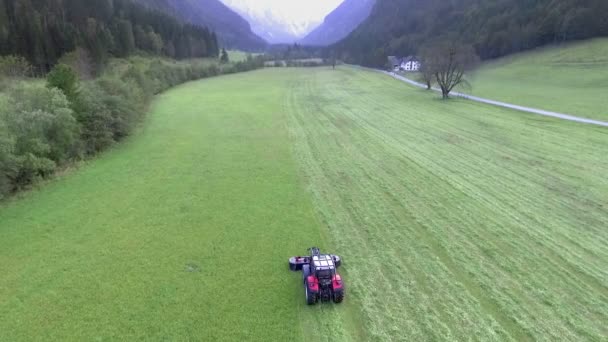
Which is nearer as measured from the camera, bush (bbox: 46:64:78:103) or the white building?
bush (bbox: 46:64:78:103)

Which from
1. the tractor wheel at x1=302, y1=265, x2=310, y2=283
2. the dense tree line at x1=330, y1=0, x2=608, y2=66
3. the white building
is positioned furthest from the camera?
the white building

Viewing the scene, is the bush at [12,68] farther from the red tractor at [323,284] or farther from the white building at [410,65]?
the white building at [410,65]

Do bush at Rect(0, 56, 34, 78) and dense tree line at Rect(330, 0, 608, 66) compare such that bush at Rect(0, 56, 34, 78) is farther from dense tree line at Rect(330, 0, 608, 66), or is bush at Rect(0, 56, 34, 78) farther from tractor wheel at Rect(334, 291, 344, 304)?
dense tree line at Rect(330, 0, 608, 66)

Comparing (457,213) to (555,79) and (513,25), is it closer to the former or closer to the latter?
(555,79)

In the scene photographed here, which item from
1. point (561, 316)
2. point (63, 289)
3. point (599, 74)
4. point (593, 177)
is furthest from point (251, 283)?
point (599, 74)

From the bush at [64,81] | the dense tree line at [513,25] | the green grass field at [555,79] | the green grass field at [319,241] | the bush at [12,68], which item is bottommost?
the green grass field at [319,241]

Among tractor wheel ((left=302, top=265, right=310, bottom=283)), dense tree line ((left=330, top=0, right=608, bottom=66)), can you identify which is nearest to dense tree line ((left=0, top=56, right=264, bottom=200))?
tractor wheel ((left=302, top=265, right=310, bottom=283))

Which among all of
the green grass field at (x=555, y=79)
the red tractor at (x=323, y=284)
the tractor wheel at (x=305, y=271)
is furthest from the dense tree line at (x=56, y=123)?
the green grass field at (x=555, y=79)
